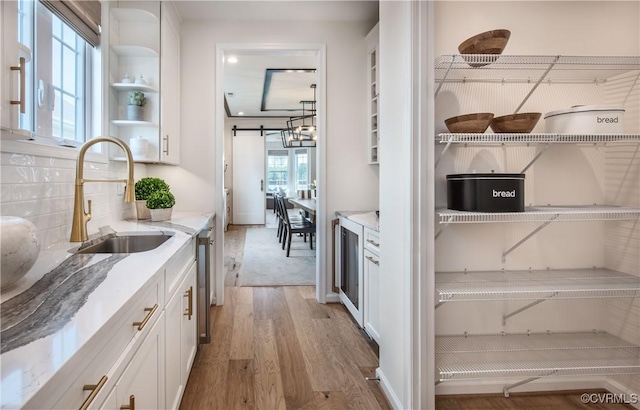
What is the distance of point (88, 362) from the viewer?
28.1 inches

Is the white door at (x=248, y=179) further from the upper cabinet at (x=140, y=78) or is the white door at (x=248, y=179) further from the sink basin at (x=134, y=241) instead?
the sink basin at (x=134, y=241)

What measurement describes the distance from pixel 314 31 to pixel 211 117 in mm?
1288

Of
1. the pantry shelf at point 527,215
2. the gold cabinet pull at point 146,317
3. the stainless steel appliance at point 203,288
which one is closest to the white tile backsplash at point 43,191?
the stainless steel appliance at point 203,288

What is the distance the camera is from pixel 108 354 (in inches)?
33.0

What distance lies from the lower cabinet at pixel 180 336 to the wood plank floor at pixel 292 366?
0.21 metres

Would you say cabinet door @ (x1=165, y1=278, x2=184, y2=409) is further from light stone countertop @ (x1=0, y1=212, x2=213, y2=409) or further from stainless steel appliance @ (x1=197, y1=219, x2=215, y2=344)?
stainless steel appliance @ (x1=197, y1=219, x2=215, y2=344)

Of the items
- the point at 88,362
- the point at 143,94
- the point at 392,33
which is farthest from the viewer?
the point at 143,94

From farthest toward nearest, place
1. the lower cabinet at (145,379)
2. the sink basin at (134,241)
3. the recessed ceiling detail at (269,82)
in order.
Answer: the recessed ceiling detail at (269,82), the sink basin at (134,241), the lower cabinet at (145,379)

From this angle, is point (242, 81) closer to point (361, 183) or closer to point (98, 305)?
point (361, 183)

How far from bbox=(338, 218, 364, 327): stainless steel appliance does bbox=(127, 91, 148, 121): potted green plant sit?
1810mm

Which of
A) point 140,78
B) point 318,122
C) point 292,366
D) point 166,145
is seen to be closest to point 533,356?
point 292,366

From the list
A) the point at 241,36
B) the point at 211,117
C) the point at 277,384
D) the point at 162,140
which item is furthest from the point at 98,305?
the point at 241,36

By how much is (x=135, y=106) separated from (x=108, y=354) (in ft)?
7.45

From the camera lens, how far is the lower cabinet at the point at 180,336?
5.04ft
